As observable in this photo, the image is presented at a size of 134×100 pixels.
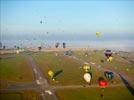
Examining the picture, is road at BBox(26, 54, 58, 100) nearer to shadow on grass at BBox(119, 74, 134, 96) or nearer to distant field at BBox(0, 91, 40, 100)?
distant field at BBox(0, 91, 40, 100)

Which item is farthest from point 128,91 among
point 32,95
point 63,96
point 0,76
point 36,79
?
point 0,76

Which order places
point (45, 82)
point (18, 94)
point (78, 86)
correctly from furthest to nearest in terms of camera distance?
point (45, 82)
point (78, 86)
point (18, 94)

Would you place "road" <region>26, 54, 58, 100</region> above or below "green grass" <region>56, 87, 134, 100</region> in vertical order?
above

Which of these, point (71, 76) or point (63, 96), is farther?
point (71, 76)

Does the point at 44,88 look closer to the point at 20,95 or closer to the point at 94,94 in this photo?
the point at 20,95

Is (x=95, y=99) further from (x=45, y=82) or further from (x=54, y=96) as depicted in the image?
(x=45, y=82)

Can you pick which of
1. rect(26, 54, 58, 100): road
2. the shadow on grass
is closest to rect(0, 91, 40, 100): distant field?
rect(26, 54, 58, 100): road

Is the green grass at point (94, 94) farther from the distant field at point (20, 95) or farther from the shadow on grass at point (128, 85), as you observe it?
the distant field at point (20, 95)

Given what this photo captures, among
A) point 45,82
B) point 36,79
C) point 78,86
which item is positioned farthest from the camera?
point 36,79
